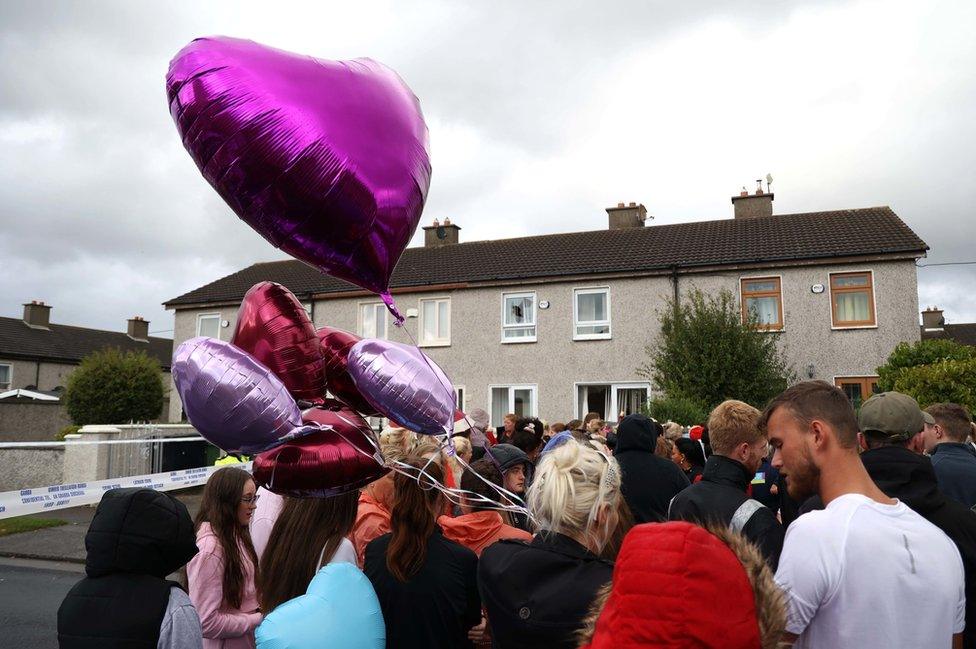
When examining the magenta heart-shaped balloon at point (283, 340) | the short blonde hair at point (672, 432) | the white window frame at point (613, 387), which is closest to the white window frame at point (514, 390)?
the white window frame at point (613, 387)

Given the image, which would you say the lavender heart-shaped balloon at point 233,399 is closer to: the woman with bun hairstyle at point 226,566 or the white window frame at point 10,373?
the woman with bun hairstyle at point 226,566

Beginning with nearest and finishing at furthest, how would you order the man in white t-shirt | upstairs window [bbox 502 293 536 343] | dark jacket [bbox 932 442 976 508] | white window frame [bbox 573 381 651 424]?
1. the man in white t-shirt
2. dark jacket [bbox 932 442 976 508]
3. white window frame [bbox 573 381 651 424]
4. upstairs window [bbox 502 293 536 343]

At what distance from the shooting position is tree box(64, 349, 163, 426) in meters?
22.1

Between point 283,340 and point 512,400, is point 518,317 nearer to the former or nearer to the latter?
point 512,400

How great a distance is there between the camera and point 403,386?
2600mm

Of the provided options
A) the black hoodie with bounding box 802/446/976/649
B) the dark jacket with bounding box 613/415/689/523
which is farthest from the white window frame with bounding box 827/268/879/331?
the black hoodie with bounding box 802/446/976/649

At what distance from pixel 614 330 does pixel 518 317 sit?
2794mm

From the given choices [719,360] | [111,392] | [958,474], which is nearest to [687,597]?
[958,474]

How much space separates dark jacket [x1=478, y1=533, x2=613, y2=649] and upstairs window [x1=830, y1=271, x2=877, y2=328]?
17.0m

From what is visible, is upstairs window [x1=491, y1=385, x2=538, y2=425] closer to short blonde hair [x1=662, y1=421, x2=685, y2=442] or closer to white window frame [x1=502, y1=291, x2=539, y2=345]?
white window frame [x1=502, y1=291, x2=539, y2=345]

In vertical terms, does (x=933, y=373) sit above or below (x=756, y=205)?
below

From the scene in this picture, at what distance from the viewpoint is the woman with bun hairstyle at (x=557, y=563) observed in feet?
7.08

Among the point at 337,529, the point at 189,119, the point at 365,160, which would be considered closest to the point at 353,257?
the point at 365,160

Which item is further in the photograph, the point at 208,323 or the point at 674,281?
the point at 208,323
